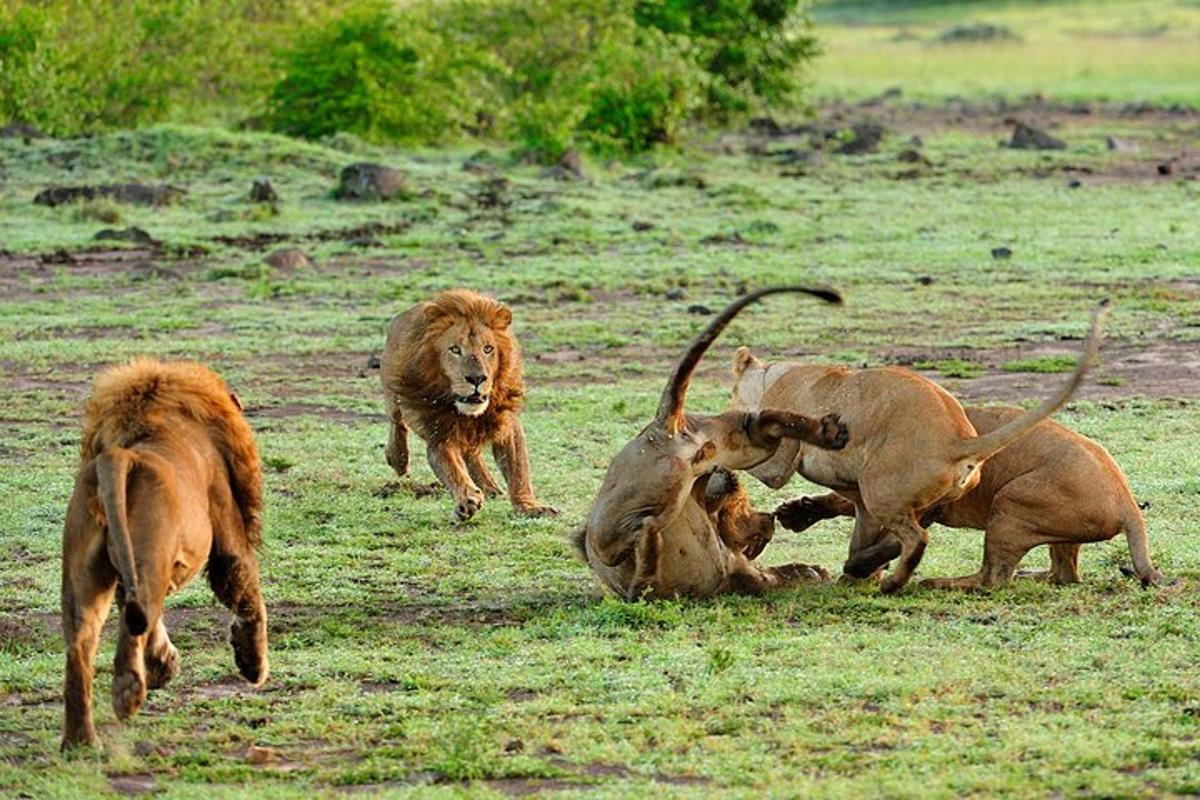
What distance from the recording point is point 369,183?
2053 cm

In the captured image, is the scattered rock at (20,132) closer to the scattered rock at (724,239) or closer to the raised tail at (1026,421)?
the scattered rock at (724,239)

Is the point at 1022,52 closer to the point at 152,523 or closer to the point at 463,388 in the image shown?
the point at 463,388

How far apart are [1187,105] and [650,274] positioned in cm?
2146

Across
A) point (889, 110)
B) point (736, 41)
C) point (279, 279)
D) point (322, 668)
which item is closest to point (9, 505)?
point (322, 668)

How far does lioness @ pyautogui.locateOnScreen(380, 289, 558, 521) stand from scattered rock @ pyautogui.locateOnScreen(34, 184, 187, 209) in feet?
35.9

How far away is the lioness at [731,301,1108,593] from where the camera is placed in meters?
7.06

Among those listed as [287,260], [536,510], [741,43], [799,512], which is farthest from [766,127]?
[799,512]

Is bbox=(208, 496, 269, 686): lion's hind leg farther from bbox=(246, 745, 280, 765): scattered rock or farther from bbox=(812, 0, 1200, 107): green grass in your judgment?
bbox=(812, 0, 1200, 107): green grass

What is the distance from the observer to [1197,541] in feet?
26.6

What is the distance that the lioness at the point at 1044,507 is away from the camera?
23.6 feet

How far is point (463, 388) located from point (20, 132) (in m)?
16.1

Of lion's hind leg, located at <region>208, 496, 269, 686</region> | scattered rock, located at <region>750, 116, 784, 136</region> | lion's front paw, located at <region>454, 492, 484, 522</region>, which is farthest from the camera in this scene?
scattered rock, located at <region>750, 116, 784, 136</region>

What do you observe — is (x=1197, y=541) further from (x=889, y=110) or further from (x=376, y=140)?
(x=889, y=110)

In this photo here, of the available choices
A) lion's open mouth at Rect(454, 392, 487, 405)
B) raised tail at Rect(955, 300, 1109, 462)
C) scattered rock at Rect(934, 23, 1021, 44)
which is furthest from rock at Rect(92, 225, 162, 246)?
scattered rock at Rect(934, 23, 1021, 44)
